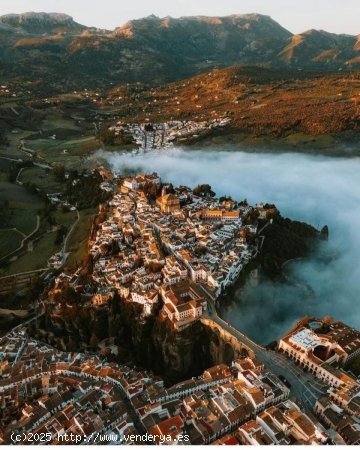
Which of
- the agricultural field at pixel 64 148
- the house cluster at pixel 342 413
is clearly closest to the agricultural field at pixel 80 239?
the house cluster at pixel 342 413

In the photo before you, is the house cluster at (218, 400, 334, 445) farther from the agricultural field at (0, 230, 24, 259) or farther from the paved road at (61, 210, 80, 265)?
the agricultural field at (0, 230, 24, 259)

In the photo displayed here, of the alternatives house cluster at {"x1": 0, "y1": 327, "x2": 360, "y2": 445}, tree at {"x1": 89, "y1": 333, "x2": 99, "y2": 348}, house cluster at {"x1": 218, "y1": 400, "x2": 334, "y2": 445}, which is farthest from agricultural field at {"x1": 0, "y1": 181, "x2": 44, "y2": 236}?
house cluster at {"x1": 218, "y1": 400, "x2": 334, "y2": 445}

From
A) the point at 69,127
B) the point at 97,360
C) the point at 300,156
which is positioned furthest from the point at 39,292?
the point at 69,127

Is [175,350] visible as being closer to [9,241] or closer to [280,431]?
[280,431]


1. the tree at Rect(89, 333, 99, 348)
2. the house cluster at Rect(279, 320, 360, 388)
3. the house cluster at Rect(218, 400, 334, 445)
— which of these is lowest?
the tree at Rect(89, 333, 99, 348)

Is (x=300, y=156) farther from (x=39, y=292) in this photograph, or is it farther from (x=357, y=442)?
(x=357, y=442)

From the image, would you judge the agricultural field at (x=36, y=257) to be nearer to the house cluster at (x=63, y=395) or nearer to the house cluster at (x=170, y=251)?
the house cluster at (x=170, y=251)

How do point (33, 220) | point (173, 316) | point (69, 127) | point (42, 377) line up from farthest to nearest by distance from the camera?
point (69, 127), point (33, 220), point (173, 316), point (42, 377)
